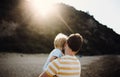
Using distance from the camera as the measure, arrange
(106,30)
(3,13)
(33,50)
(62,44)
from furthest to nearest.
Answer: (106,30)
(3,13)
(33,50)
(62,44)

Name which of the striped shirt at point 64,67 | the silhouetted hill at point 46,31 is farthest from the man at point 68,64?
the silhouetted hill at point 46,31

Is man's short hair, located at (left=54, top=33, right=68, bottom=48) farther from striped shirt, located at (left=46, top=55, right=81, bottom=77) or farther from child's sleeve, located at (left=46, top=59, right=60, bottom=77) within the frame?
child's sleeve, located at (left=46, top=59, right=60, bottom=77)

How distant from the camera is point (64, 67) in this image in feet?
10.0

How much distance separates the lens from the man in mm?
2988

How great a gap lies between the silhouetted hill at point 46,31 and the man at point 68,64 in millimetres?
40754

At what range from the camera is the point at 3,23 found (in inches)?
2309

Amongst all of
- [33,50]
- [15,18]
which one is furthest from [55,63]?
[15,18]

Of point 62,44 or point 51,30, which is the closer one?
point 62,44

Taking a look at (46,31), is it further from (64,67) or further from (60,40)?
(64,67)

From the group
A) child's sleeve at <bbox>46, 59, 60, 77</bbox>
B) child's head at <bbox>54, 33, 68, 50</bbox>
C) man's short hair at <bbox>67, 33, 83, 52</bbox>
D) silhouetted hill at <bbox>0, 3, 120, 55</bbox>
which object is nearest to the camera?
child's sleeve at <bbox>46, 59, 60, 77</bbox>

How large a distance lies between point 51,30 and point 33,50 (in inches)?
932

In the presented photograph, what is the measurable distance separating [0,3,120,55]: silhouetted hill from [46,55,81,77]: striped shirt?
1605 inches

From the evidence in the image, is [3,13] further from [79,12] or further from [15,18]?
[79,12]

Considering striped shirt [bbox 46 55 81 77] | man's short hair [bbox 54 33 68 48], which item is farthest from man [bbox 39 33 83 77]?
man's short hair [bbox 54 33 68 48]
